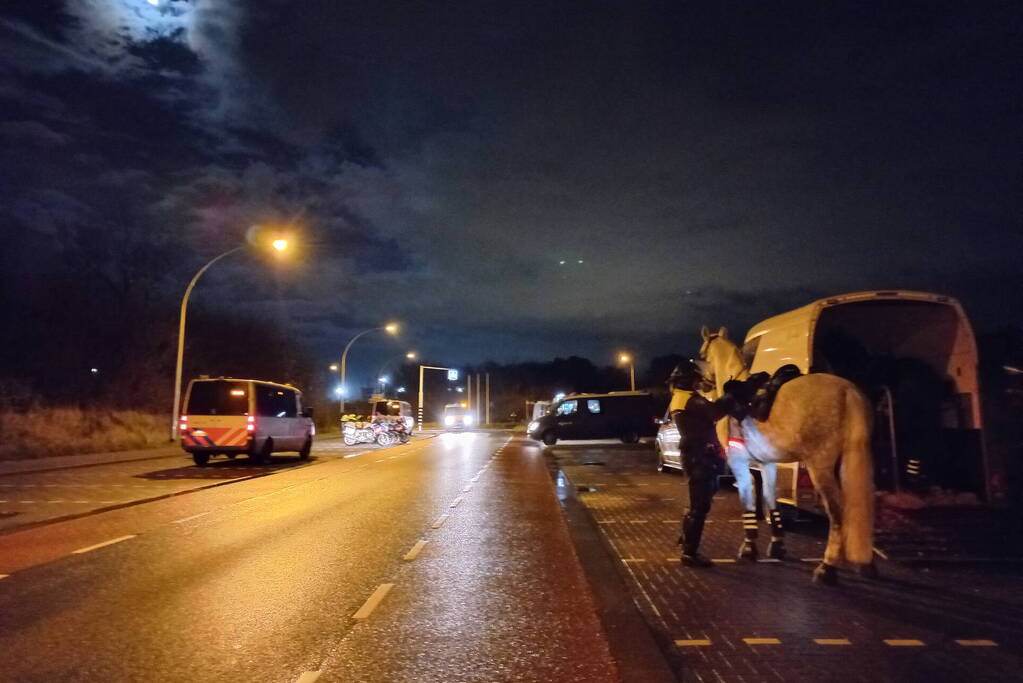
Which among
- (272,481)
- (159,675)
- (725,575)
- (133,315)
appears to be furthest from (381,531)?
(133,315)

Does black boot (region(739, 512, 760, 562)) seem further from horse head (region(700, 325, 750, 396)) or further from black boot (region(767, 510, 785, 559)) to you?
horse head (region(700, 325, 750, 396))

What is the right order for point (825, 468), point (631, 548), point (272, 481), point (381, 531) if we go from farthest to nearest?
point (272, 481), point (381, 531), point (631, 548), point (825, 468)

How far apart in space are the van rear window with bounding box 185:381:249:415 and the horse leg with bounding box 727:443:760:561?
1731 centimetres

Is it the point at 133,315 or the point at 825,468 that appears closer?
the point at 825,468

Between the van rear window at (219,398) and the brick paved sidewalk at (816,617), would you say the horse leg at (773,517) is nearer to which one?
the brick paved sidewalk at (816,617)

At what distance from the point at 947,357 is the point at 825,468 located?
311 centimetres

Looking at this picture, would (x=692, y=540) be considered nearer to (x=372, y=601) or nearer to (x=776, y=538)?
(x=776, y=538)

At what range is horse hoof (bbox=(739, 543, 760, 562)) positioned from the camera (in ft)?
26.7

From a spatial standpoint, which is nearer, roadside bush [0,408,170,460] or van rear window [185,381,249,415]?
van rear window [185,381,249,415]

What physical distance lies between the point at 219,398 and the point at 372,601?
57.3 feet

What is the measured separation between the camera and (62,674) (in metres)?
4.71

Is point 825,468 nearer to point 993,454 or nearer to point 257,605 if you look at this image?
point 993,454

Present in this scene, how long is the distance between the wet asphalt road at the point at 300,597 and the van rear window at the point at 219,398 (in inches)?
381

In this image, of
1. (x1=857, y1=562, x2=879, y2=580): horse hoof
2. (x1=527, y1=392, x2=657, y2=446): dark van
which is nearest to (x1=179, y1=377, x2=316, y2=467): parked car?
(x1=527, y1=392, x2=657, y2=446): dark van
